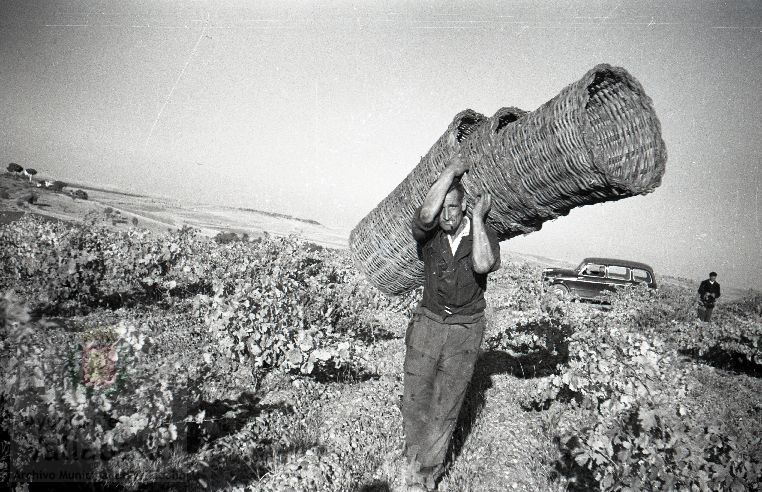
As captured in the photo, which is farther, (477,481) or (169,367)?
(169,367)

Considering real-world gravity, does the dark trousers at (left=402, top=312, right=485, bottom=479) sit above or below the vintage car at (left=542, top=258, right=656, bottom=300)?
below

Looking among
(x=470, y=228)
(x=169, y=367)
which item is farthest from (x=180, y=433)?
(x=470, y=228)

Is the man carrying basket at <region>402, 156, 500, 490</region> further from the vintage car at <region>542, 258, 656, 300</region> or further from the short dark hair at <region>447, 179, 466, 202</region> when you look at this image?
the vintage car at <region>542, 258, 656, 300</region>

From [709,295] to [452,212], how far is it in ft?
38.4

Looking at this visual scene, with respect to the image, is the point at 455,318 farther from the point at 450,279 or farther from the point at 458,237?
the point at 458,237

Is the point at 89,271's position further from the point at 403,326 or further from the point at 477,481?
the point at 477,481

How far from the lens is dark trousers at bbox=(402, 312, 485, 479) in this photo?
8.05 ft

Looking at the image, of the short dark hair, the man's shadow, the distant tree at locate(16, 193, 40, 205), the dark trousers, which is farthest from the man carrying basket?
the distant tree at locate(16, 193, 40, 205)

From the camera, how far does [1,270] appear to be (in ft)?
23.9

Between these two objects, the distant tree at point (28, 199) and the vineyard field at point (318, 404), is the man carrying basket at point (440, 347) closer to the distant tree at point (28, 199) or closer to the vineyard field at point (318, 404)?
the vineyard field at point (318, 404)

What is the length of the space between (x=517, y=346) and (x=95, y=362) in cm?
479

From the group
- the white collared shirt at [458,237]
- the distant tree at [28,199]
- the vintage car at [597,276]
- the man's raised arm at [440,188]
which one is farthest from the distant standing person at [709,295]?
the distant tree at [28,199]

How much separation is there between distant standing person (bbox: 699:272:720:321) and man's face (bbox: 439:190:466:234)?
11.6 metres

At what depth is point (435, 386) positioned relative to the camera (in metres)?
2.50
